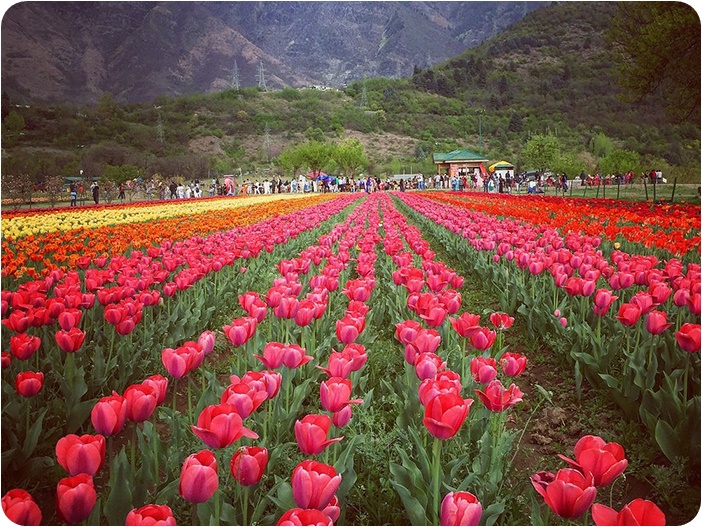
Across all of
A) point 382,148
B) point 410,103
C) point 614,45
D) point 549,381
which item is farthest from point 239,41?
point 549,381

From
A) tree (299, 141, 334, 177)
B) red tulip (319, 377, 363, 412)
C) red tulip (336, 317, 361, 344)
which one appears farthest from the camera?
tree (299, 141, 334, 177)

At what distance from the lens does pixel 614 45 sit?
17281mm

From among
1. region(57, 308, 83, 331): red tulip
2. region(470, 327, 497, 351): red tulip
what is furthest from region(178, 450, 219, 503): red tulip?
region(57, 308, 83, 331): red tulip

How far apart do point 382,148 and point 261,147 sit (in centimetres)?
2502

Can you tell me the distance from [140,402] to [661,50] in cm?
1476

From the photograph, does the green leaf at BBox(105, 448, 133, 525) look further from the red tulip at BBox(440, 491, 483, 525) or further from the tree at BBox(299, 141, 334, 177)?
the tree at BBox(299, 141, 334, 177)

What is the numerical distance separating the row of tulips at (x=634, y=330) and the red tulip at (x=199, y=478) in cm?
207

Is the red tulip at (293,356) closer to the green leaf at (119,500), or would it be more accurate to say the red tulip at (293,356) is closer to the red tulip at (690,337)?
the green leaf at (119,500)

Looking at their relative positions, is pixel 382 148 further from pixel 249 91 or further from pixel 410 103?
pixel 249 91

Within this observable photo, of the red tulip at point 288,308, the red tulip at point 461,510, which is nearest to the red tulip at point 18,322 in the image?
the red tulip at point 288,308

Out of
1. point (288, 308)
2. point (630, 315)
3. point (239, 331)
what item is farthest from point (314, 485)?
point (630, 315)

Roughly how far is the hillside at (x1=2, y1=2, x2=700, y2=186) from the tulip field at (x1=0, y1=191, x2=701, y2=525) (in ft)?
153

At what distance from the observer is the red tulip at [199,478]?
1345 millimetres

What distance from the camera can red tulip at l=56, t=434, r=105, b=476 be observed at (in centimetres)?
140
